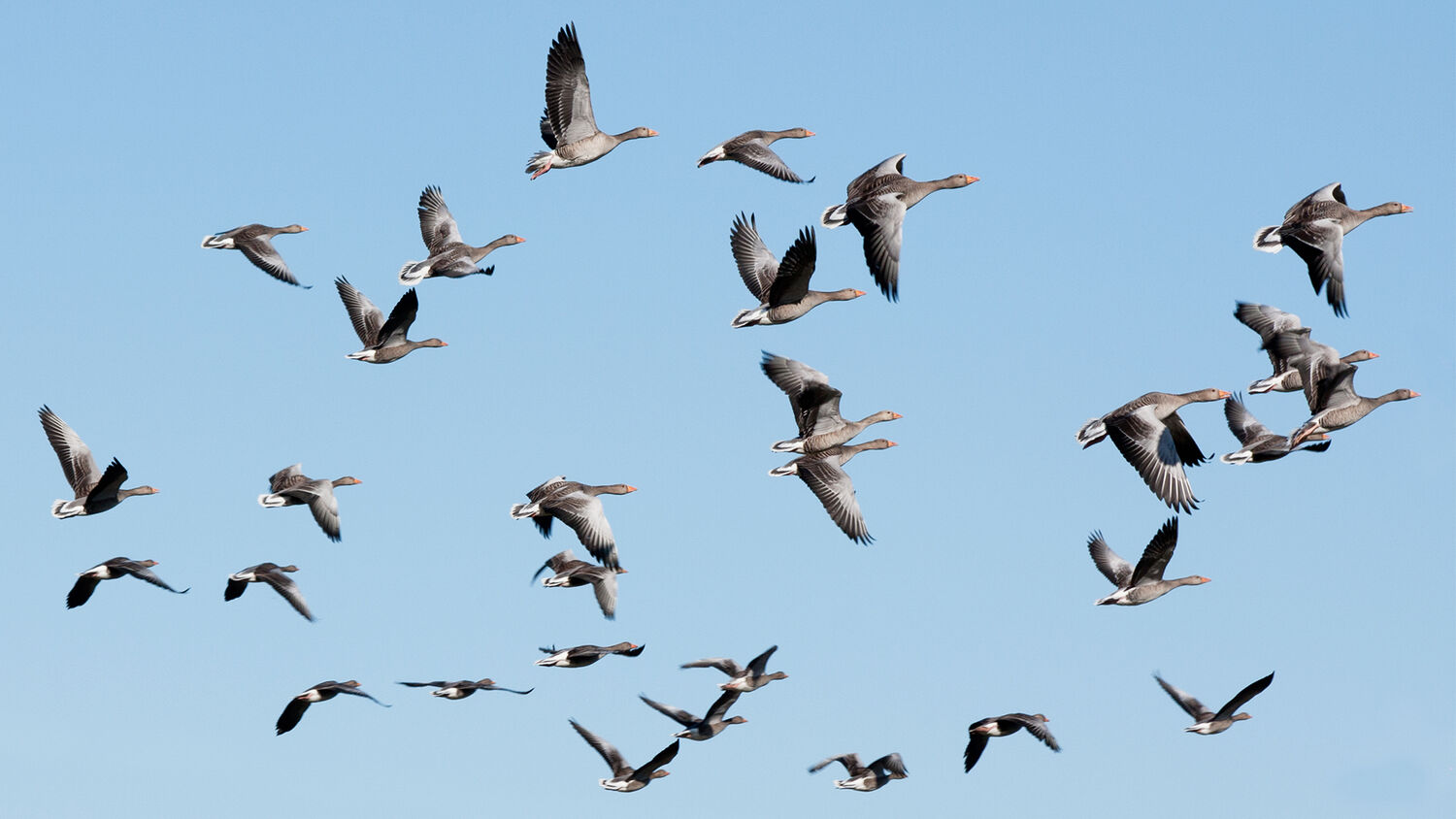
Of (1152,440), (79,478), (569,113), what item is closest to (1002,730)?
(1152,440)

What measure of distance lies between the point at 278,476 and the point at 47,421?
16.7ft

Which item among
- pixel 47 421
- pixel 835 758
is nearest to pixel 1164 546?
pixel 835 758

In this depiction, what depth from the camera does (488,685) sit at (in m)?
32.5

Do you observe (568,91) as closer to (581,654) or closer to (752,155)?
(752,155)

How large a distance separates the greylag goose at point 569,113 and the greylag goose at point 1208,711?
46.2 ft

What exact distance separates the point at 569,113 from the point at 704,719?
10.9m

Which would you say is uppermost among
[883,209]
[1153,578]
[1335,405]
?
[883,209]

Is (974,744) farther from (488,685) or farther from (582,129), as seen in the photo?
(582,129)

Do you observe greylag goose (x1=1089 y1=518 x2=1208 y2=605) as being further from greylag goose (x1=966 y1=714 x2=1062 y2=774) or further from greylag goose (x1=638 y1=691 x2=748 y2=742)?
greylag goose (x1=638 y1=691 x2=748 y2=742)

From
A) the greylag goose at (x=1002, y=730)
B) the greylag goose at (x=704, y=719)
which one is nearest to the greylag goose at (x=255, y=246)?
the greylag goose at (x=704, y=719)

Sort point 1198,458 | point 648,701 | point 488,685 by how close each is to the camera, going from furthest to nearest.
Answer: point 648,701, point 488,685, point 1198,458

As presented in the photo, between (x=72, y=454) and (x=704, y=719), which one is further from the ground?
(x=72, y=454)

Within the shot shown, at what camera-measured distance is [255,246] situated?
37.0 metres

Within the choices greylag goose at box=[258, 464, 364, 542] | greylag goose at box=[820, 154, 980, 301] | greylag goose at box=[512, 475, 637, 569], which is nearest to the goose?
greylag goose at box=[820, 154, 980, 301]
